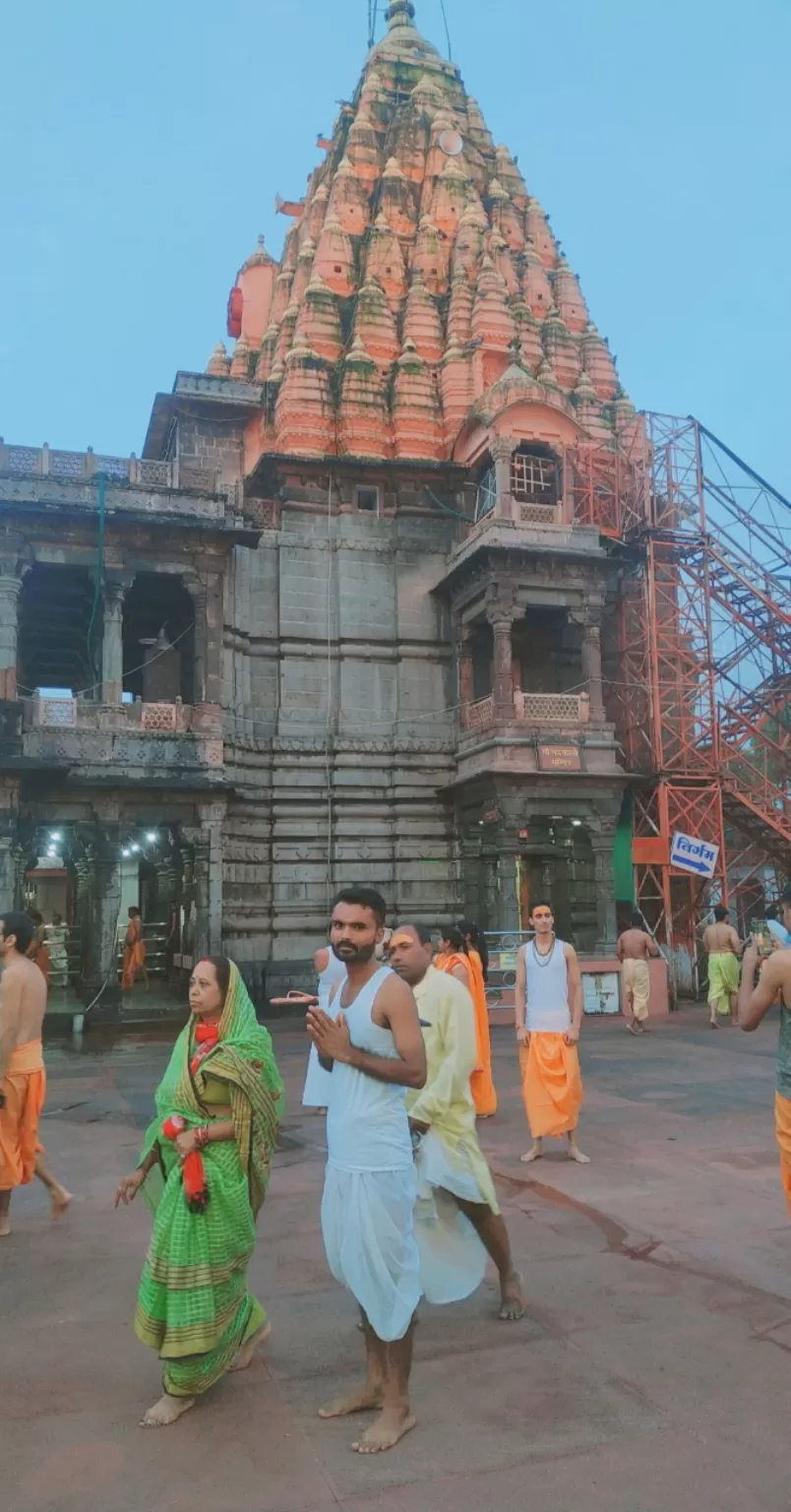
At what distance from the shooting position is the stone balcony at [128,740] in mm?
19266

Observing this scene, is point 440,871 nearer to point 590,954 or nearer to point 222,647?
point 590,954

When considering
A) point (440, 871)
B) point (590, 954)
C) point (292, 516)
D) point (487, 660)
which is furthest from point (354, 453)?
point (590, 954)

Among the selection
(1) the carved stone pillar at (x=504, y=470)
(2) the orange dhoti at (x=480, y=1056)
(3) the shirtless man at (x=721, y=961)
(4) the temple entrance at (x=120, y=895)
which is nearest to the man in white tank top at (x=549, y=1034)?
(2) the orange dhoti at (x=480, y=1056)

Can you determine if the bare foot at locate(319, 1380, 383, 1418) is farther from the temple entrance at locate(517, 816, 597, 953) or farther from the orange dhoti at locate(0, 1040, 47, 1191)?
the temple entrance at locate(517, 816, 597, 953)

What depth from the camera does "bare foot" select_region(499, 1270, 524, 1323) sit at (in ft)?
16.6

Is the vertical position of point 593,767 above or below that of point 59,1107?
above

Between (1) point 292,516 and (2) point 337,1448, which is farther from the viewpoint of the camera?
(1) point 292,516

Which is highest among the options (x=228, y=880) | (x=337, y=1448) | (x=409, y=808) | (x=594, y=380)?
(x=594, y=380)

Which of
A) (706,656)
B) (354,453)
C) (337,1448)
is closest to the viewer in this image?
(337,1448)

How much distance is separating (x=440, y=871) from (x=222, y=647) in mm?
6703

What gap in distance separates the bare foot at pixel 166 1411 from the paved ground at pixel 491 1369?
0.16 ft

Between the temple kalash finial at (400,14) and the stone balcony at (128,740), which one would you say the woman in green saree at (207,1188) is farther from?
the temple kalash finial at (400,14)

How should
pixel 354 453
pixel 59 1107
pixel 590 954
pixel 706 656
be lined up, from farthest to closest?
1. pixel 354 453
2. pixel 706 656
3. pixel 590 954
4. pixel 59 1107

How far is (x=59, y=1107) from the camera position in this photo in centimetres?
1124
